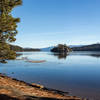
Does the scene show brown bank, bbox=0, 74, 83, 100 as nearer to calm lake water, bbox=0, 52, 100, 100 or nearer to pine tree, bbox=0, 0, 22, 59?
calm lake water, bbox=0, 52, 100, 100

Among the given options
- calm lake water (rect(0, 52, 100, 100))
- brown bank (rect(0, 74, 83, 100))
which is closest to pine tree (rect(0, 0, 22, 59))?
brown bank (rect(0, 74, 83, 100))

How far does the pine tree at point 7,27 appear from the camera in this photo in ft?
48.2

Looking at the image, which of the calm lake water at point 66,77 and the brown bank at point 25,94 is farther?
the calm lake water at point 66,77

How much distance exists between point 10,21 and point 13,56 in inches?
176

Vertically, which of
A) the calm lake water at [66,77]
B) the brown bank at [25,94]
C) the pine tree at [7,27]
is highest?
the pine tree at [7,27]

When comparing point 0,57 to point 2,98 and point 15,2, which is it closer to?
point 15,2

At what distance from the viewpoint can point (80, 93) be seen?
13969mm

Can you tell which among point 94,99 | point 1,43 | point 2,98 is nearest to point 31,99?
point 2,98

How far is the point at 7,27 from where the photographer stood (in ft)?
49.2

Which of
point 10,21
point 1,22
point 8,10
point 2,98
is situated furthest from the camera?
point 8,10

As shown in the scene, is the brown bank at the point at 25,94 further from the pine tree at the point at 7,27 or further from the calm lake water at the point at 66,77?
the pine tree at the point at 7,27

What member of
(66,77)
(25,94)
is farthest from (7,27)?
(66,77)

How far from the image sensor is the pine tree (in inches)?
579

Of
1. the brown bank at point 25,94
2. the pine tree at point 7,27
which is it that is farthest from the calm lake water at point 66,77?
the pine tree at point 7,27
